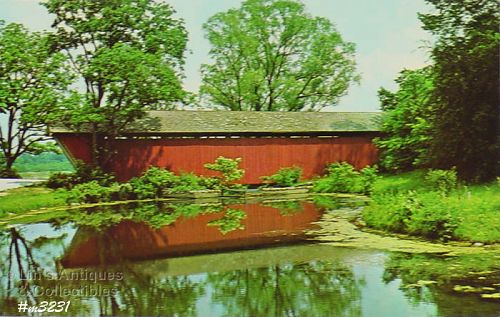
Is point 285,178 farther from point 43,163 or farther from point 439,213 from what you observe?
point 439,213

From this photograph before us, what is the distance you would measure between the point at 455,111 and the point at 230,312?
474 cm

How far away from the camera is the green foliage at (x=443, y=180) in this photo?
7.08m

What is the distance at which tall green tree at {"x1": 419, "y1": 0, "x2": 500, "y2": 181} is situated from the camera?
6.52 m

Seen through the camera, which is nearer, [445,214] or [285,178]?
[445,214]

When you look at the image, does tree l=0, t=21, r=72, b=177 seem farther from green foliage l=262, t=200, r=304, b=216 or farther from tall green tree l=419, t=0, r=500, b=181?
tall green tree l=419, t=0, r=500, b=181

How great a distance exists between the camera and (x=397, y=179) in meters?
9.52

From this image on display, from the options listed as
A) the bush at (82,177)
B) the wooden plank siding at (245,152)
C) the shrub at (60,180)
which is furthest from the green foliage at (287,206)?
the shrub at (60,180)

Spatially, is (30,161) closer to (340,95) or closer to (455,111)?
(340,95)

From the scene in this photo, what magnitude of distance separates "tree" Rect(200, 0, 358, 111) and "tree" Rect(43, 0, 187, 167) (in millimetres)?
848

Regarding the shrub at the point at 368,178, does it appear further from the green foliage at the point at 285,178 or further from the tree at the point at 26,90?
the tree at the point at 26,90

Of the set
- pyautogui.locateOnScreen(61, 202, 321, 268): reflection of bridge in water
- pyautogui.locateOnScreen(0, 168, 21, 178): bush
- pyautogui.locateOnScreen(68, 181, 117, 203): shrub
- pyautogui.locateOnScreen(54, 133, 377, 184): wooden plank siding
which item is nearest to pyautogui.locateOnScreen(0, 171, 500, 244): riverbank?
pyautogui.locateOnScreen(0, 168, 21, 178): bush

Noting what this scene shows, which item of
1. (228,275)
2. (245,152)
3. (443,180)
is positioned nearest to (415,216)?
(443,180)

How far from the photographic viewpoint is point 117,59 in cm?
1017

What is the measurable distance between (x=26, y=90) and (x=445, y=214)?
6667mm
